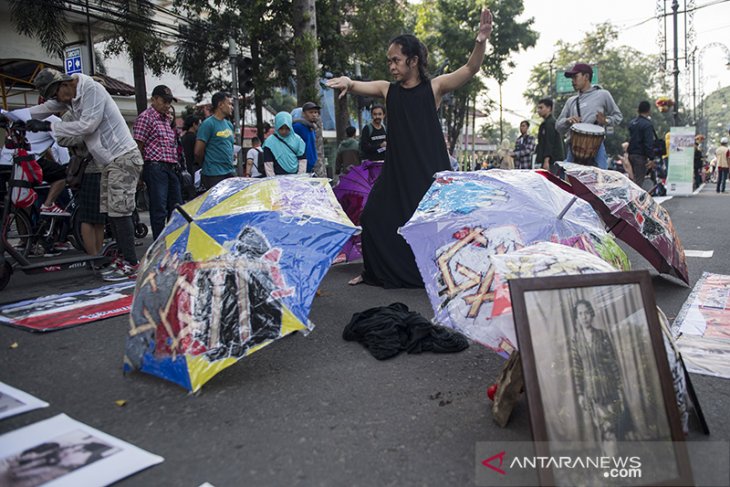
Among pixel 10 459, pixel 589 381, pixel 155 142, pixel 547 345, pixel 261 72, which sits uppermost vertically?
pixel 261 72

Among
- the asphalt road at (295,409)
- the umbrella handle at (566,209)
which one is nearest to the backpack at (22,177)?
the asphalt road at (295,409)

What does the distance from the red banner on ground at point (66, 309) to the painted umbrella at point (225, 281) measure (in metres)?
1.35

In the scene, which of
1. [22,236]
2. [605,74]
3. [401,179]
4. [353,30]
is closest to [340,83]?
[401,179]

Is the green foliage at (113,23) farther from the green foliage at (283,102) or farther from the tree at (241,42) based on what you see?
the green foliage at (283,102)

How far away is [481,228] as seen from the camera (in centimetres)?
276

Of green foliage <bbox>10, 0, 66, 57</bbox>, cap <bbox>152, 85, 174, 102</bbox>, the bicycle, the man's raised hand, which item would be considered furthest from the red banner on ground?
green foliage <bbox>10, 0, 66, 57</bbox>

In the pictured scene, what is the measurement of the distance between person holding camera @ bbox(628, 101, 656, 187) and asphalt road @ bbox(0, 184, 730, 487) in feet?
23.2

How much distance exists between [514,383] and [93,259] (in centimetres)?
467

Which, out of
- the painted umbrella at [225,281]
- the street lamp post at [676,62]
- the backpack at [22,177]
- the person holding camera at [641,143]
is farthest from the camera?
the street lamp post at [676,62]

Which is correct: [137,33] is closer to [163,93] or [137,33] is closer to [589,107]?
[163,93]

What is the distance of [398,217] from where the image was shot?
4.82 m

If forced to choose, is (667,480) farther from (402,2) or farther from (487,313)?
(402,2)

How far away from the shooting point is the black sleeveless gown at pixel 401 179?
4.75 metres

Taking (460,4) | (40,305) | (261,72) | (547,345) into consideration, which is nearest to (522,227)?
(547,345)
